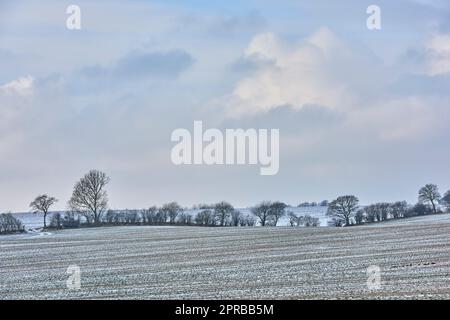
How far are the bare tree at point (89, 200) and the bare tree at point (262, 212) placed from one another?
1739 centimetres

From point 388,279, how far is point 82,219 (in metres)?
67.6

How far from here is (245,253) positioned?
113ft

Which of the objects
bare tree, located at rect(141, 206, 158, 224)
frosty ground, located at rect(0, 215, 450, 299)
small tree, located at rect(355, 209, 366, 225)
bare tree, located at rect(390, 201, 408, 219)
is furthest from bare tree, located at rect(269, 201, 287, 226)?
frosty ground, located at rect(0, 215, 450, 299)

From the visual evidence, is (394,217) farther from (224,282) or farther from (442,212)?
(224,282)

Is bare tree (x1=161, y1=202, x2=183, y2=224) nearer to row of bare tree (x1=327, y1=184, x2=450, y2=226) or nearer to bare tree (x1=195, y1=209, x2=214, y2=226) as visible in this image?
bare tree (x1=195, y1=209, x2=214, y2=226)

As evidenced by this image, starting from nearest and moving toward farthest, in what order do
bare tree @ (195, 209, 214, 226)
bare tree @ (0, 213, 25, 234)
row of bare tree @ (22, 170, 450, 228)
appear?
row of bare tree @ (22, 170, 450, 228) < bare tree @ (195, 209, 214, 226) < bare tree @ (0, 213, 25, 234)

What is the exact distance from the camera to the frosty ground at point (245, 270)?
731 inches

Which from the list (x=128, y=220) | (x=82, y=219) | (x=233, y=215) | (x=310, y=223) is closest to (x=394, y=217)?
(x=310, y=223)

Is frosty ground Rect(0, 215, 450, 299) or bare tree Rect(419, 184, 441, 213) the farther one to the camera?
bare tree Rect(419, 184, 441, 213)

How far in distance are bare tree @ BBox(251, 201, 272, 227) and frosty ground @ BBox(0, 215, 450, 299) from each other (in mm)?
25691

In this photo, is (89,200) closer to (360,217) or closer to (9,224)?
(9,224)

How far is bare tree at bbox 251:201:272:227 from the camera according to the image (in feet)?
223

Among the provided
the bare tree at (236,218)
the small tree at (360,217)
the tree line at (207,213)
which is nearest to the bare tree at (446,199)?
the tree line at (207,213)

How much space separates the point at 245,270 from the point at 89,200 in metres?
52.9
